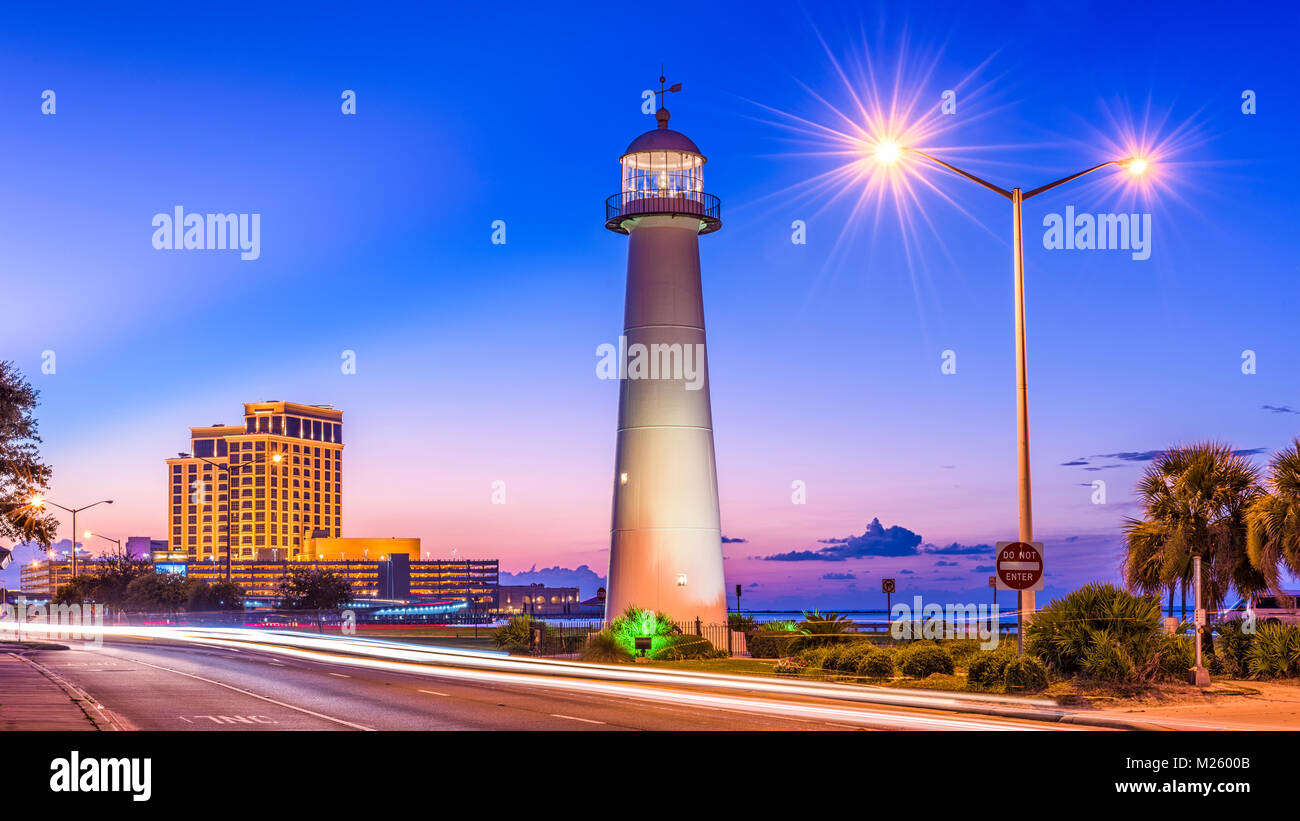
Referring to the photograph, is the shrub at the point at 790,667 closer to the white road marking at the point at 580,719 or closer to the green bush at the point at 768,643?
the green bush at the point at 768,643

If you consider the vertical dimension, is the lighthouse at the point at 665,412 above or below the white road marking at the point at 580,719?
above

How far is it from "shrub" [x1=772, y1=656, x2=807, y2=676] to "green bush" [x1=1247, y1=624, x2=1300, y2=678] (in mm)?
10229

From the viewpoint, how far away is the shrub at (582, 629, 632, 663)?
41.2 meters

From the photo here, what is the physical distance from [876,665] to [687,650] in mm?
12484

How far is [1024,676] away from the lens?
81.5 ft

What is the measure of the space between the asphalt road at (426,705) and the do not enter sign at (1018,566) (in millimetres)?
2831

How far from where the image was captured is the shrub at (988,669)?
25328 mm

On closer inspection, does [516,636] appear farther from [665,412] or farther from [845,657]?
[845,657]

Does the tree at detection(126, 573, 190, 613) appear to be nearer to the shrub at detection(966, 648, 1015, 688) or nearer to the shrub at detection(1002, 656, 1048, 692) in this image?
the shrub at detection(966, 648, 1015, 688)

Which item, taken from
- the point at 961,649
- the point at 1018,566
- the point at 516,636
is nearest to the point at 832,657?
the point at 961,649

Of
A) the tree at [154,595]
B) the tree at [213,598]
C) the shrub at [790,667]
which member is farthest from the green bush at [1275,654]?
the tree at [213,598]
